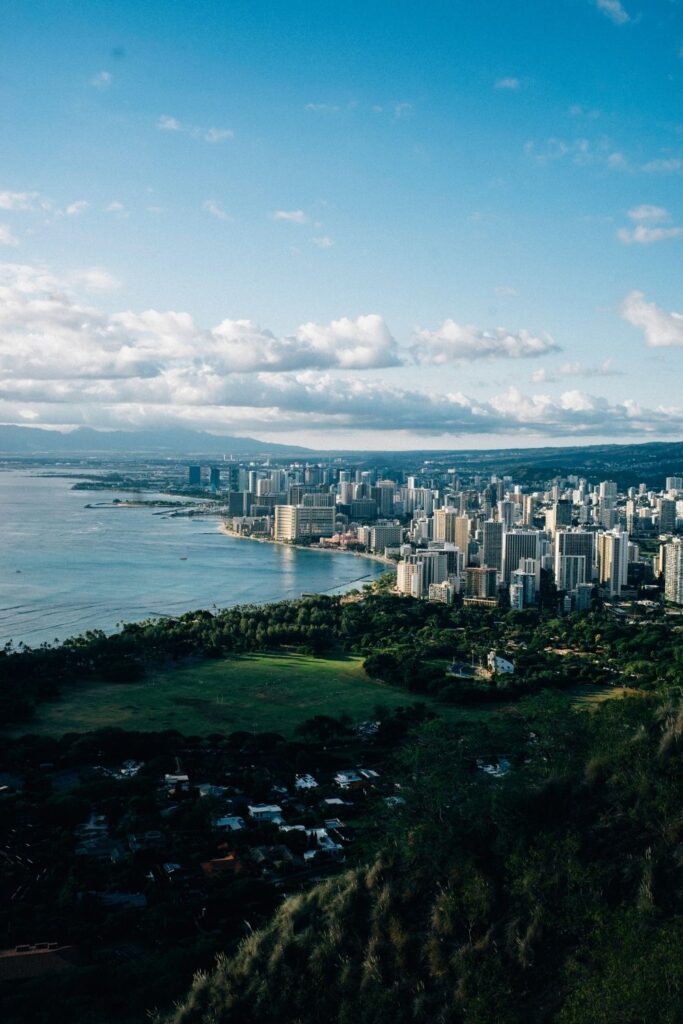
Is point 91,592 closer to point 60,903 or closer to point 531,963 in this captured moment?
point 60,903

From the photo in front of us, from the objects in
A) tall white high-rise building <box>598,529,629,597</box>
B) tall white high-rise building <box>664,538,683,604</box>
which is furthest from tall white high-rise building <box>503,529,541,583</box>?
tall white high-rise building <box>664,538,683,604</box>

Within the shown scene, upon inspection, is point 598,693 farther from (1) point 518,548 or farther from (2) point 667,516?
(2) point 667,516

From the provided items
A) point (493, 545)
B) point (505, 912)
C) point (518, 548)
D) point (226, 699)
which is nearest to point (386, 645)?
point (226, 699)

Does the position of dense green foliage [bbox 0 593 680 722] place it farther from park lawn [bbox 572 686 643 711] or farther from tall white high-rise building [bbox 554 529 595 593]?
tall white high-rise building [bbox 554 529 595 593]

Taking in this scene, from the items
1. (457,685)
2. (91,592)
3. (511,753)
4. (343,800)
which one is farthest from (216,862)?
(91,592)

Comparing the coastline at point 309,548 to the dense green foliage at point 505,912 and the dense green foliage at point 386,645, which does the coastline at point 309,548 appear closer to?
the dense green foliage at point 386,645

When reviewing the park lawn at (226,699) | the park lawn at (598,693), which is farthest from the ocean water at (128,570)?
the park lawn at (598,693)

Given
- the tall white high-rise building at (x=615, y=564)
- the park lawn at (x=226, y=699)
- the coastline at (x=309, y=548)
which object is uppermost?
the tall white high-rise building at (x=615, y=564)
